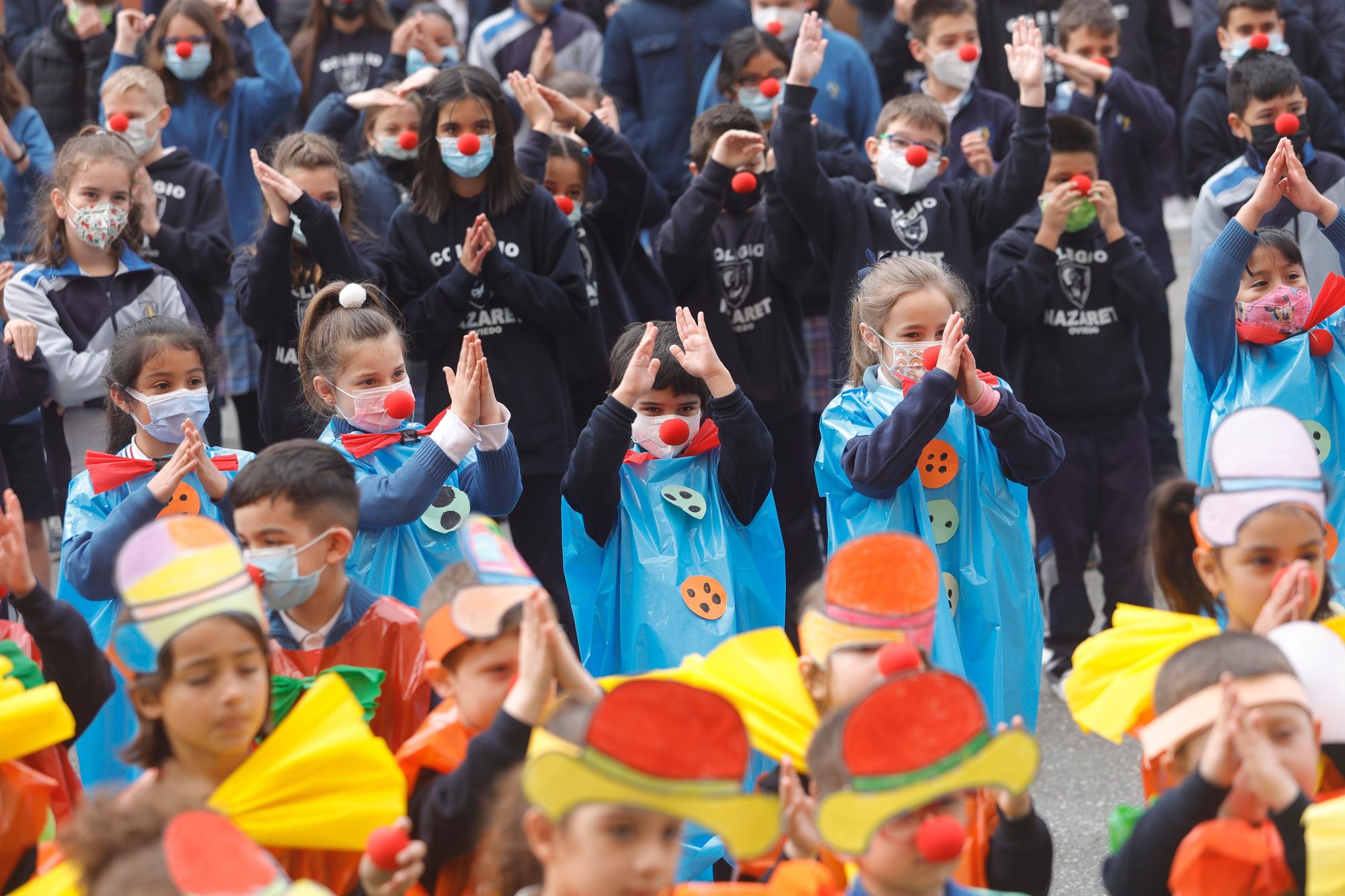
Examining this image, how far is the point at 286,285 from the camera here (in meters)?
6.05

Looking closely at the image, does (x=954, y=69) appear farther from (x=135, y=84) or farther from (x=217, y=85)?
(x=135, y=84)

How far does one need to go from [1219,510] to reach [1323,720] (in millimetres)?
464

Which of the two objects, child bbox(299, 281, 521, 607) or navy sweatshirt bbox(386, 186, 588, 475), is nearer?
child bbox(299, 281, 521, 607)

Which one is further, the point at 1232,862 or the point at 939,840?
the point at 1232,862

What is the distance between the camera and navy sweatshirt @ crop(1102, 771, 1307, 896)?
8.80 feet

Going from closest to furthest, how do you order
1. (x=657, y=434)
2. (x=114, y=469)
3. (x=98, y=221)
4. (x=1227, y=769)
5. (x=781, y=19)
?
(x=1227, y=769), (x=114, y=469), (x=657, y=434), (x=98, y=221), (x=781, y=19)

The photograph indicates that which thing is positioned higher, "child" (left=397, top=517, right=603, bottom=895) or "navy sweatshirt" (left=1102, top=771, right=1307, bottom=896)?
"child" (left=397, top=517, right=603, bottom=895)

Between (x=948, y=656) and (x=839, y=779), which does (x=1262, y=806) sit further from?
(x=948, y=656)

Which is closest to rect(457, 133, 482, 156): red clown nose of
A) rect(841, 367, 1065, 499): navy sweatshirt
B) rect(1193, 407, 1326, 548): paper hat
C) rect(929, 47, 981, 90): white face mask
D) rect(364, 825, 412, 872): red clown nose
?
rect(841, 367, 1065, 499): navy sweatshirt

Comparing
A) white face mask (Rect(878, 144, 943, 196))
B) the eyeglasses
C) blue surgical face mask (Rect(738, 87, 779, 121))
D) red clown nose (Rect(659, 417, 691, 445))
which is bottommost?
red clown nose (Rect(659, 417, 691, 445))

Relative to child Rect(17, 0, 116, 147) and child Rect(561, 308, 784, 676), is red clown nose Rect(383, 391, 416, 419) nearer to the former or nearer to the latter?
child Rect(561, 308, 784, 676)

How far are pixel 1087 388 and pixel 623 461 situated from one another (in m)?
2.46

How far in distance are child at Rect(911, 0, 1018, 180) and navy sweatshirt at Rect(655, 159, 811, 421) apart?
117cm

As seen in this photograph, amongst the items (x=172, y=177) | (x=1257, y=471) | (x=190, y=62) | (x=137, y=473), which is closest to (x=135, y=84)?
(x=172, y=177)
